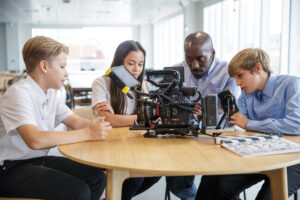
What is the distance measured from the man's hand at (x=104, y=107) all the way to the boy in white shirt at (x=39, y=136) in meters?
0.18

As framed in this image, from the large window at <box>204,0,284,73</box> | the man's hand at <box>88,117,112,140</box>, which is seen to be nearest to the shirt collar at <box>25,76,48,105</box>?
the man's hand at <box>88,117,112,140</box>

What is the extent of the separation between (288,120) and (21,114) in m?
1.21

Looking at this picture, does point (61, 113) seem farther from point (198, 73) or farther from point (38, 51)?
point (198, 73)

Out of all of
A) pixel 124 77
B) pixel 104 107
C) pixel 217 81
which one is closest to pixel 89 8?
pixel 217 81

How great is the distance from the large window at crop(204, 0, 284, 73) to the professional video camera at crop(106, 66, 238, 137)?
146 inches

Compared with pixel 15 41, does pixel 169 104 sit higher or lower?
lower

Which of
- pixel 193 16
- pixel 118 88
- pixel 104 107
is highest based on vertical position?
pixel 193 16

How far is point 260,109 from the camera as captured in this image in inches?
60.4

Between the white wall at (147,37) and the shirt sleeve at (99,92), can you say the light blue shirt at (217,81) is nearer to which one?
the shirt sleeve at (99,92)

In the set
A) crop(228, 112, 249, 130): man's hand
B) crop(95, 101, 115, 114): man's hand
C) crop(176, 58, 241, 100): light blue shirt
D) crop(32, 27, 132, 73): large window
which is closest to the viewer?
crop(228, 112, 249, 130): man's hand

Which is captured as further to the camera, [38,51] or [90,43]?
[90,43]

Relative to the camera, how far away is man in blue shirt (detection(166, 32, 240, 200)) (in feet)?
5.87

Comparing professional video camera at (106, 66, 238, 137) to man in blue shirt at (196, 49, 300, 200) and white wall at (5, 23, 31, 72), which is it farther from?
white wall at (5, 23, 31, 72)

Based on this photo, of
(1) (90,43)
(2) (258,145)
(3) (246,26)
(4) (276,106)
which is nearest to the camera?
(2) (258,145)
